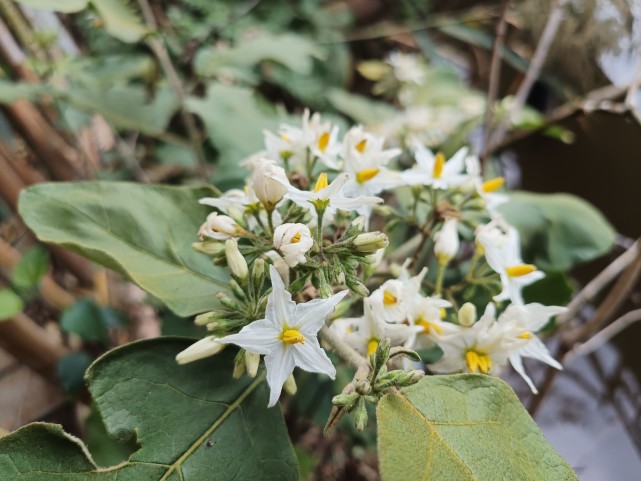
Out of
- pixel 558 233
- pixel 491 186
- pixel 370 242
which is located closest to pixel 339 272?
pixel 370 242

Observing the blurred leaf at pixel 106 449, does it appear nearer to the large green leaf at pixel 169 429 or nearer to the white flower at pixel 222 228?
the large green leaf at pixel 169 429

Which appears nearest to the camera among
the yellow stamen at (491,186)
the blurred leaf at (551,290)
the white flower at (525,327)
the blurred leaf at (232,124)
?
the white flower at (525,327)

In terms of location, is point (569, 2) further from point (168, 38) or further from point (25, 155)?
point (25, 155)

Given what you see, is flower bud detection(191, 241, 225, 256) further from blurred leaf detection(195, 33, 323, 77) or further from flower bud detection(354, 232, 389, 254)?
blurred leaf detection(195, 33, 323, 77)

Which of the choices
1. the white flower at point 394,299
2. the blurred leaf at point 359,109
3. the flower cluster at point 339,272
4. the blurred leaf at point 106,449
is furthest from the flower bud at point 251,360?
the blurred leaf at point 359,109

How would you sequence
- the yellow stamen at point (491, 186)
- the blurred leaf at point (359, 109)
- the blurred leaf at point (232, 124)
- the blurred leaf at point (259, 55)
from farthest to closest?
1. the blurred leaf at point (359, 109)
2. the blurred leaf at point (259, 55)
3. the blurred leaf at point (232, 124)
4. the yellow stamen at point (491, 186)

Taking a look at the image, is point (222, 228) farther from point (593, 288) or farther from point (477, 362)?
point (593, 288)

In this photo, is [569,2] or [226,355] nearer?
[226,355]

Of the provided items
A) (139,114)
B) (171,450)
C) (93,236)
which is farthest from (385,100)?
(171,450)
